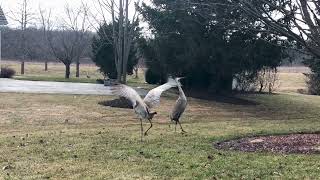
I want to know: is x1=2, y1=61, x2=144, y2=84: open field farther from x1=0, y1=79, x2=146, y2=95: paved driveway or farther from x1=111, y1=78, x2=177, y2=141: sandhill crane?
x1=111, y1=78, x2=177, y2=141: sandhill crane

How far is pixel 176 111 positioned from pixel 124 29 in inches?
542

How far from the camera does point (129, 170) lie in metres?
7.68

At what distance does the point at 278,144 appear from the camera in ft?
33.6

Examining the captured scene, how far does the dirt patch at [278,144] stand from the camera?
377 inches

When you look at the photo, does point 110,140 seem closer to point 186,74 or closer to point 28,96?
point 28,96

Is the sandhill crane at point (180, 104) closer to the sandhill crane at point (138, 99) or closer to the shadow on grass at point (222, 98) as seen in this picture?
the sandhill crane at point (138, 99)

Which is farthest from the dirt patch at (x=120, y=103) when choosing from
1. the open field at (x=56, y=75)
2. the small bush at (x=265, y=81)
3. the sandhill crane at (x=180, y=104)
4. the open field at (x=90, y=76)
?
the open field at (x=56, y=75)

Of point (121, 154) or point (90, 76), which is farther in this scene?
point (90, 76)

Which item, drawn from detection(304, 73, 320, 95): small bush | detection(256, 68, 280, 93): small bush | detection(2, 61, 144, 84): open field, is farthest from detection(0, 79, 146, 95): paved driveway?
detection(304, 73, 320, 95): small bush

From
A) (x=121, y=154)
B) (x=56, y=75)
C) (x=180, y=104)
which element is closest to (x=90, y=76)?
(x=56, y=75)

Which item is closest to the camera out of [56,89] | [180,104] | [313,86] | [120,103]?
[180,104]

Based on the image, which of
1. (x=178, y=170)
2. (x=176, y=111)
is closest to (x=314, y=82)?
(x=176, y=111)

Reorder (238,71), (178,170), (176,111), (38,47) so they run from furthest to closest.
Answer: (38,47), (238,71), (176,111), (178,170)

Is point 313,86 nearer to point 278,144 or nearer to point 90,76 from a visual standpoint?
point 90,76
